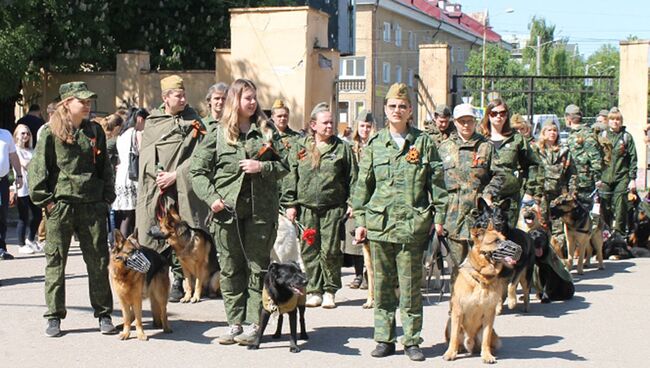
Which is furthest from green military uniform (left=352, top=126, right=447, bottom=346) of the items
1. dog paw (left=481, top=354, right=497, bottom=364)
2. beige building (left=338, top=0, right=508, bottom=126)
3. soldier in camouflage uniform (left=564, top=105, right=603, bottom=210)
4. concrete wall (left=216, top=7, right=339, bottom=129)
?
beige building (left=338, top=0, right=508, bottom=126)

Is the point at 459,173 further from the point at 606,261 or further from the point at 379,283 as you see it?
the point at 606,261

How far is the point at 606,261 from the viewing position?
47.2 ft

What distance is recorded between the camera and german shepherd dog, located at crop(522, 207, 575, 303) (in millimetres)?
10656

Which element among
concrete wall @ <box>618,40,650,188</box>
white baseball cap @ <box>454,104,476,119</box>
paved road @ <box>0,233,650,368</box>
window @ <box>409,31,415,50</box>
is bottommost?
paved road @ <box>0,233,650,368</box>

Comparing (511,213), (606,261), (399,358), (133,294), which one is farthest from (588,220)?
(133,294)

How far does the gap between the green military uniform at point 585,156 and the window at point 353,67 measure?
1525 inches

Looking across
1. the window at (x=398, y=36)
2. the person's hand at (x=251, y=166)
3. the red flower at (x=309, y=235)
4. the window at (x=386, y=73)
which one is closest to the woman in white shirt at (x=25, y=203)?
the red flower at (x=309, y=235)

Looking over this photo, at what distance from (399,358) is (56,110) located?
12.2ft

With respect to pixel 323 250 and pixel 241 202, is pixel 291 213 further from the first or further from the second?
pixel 241 202

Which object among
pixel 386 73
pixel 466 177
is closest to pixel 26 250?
pixel 466 177

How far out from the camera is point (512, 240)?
891 centimetres

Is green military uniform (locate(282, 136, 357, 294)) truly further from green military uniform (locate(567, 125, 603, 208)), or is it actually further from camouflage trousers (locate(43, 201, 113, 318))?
green military uniform (locate(567, 125, 603, 208))

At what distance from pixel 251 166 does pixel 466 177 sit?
2.48 m

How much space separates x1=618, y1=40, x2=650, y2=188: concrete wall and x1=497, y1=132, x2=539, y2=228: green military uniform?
40.6 feet
